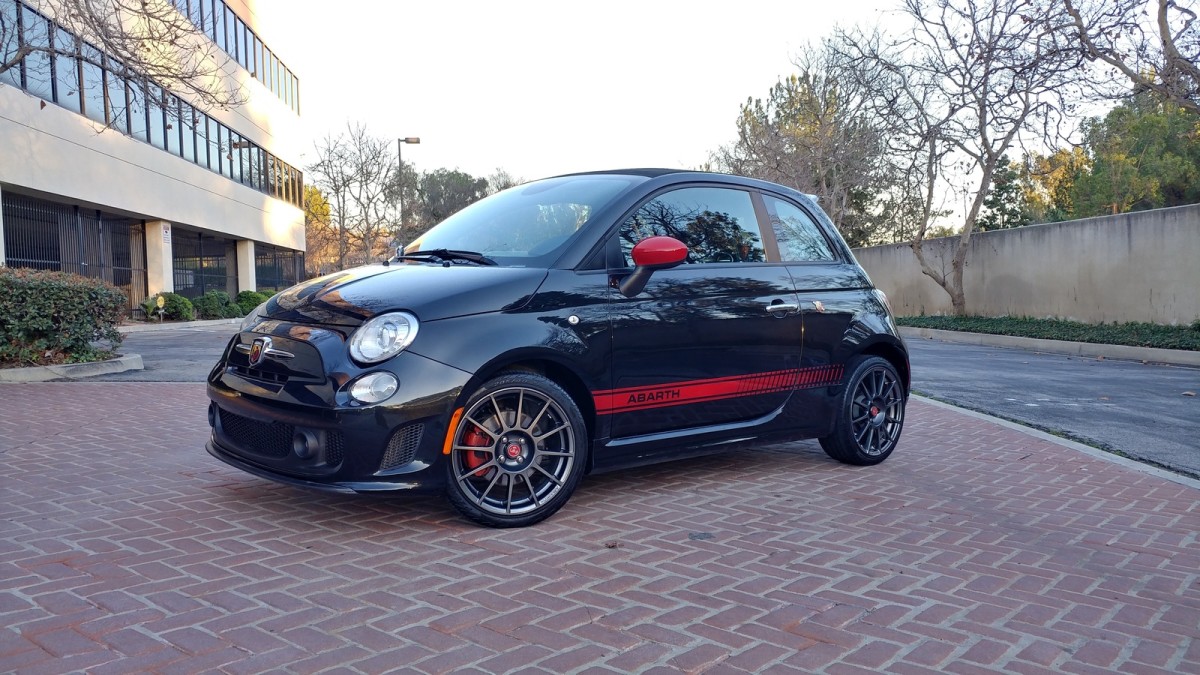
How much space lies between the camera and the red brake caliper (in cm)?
404

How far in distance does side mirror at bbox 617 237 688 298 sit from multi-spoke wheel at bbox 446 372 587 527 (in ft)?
2.27

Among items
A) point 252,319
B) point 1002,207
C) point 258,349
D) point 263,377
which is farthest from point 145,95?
point 1002,207

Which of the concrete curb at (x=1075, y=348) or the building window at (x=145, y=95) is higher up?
the building window at (x=145, y=95)

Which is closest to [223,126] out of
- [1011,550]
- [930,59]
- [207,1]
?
[207,1]

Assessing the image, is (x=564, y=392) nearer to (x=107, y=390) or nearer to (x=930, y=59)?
(x=107, y=390)

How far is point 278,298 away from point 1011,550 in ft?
12.2

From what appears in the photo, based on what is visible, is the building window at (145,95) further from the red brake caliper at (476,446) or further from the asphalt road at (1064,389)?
the red brake caliper at (476,446)

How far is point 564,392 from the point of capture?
13.9ft

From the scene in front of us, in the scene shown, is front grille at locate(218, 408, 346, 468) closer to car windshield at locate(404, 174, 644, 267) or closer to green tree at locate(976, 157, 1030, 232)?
car windshield at locate(404, 174, 644, 267)

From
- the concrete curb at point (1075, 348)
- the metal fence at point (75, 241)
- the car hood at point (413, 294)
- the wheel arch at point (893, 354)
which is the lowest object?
the concrete curb at point (1075, 348)

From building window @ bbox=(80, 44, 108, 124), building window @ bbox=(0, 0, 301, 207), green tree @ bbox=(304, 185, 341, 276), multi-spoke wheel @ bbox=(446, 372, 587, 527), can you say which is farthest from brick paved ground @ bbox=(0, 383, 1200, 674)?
green tree @ bbox=(304, 185, 341, 276)

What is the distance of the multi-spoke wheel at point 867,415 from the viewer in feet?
18.3

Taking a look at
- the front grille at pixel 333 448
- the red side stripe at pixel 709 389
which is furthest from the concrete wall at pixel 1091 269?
the front grille at pixel 333 448

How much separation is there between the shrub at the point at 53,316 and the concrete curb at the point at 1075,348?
15666 mm
